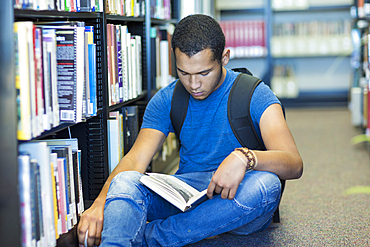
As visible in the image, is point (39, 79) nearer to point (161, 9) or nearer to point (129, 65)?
point (129, 65)

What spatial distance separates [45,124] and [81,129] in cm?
42

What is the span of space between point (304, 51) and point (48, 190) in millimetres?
4664

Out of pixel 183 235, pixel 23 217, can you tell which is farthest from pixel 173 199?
pixel 23 217

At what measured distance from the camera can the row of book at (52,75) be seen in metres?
1.00

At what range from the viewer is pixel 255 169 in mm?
1295

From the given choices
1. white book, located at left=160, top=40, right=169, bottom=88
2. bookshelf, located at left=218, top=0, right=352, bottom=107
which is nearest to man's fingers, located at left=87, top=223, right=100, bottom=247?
white book, located at left=160, top=40, right=169, bottom=88

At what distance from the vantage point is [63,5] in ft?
4.28

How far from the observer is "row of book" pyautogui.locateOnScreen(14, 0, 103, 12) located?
108 cm

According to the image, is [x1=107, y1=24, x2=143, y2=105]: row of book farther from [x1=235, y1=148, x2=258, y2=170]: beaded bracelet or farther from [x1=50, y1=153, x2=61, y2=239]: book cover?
[x1=235, y1=148, x2=258, y2=170]: beaded bracelet

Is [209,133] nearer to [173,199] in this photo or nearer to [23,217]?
[173,199]

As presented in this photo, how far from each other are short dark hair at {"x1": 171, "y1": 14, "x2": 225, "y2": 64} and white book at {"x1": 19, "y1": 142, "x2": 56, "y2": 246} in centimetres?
57

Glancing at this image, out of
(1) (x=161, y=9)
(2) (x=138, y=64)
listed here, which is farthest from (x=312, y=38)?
(2) (x=138, y=64)

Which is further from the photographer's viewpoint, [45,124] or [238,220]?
[238,220]

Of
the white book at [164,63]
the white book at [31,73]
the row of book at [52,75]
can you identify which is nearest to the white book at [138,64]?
the white book at [164,63]
